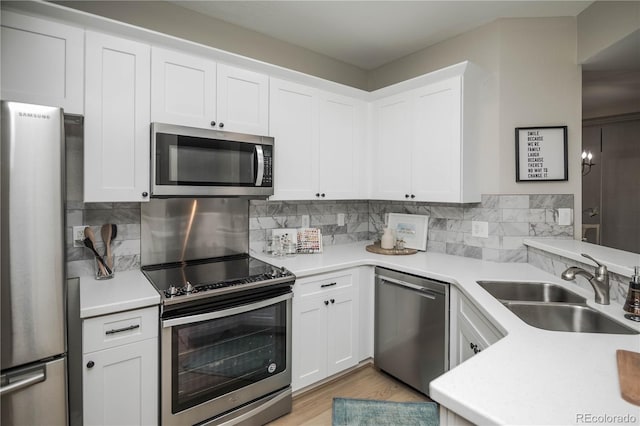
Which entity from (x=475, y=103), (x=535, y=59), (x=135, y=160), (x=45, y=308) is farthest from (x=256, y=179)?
(x=535, y=59)

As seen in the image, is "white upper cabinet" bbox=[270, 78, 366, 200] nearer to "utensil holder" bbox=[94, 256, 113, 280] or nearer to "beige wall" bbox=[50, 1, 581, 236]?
"beige wall" bbox=[50, 1, 581, 236]

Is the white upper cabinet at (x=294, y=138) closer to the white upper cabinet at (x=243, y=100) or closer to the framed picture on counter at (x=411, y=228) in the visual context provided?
the white upper cabinet at (x=243, y=100)

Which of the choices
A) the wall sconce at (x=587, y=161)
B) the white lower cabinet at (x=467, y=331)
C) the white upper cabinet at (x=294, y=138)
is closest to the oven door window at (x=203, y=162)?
the white upper cabinet at (x=294, y=138)

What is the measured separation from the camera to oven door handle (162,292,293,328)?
1.65 metres

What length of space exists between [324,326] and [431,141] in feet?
5.43

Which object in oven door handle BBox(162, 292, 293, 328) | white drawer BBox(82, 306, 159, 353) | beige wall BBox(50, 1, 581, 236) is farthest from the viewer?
beige wall BBox(50, 1, 581, 236)

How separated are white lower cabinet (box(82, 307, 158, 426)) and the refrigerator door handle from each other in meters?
0.17

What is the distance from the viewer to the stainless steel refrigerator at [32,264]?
3.99ft

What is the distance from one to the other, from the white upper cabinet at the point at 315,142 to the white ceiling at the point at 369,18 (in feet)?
1.68

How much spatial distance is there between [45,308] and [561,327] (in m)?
2.35

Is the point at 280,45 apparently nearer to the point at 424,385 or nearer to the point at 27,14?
the point at 27,14

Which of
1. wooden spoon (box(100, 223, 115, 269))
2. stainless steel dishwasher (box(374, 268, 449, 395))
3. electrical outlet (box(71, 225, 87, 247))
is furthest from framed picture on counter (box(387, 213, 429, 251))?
electrical outlet (box(71, 225, 87, 247))

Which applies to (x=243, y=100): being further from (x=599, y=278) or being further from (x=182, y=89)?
(x=599, y=278)

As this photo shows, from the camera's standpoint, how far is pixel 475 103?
2520 millimetres
